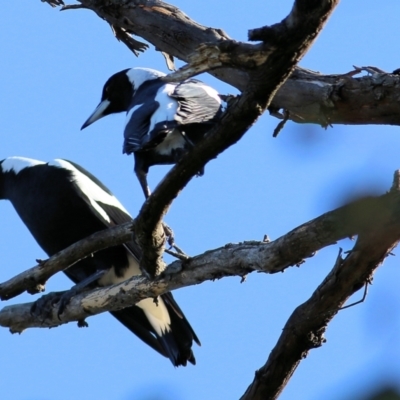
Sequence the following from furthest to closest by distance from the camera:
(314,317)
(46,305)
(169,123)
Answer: (46,305) → (169,123) → (314,317)

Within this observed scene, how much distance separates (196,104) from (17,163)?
65.5 inches

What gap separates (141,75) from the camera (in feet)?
11.6

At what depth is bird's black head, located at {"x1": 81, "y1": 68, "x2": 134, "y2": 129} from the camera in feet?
12.6

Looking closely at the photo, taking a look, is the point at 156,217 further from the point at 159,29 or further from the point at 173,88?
the point at 159,29

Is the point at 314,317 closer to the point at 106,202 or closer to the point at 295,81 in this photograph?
the point at 295,81

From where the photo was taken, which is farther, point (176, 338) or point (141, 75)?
point (141, 75)

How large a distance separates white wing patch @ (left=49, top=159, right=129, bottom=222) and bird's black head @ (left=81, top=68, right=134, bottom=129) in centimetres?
55

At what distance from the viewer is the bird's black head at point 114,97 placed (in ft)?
12.6

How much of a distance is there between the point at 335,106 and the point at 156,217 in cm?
72

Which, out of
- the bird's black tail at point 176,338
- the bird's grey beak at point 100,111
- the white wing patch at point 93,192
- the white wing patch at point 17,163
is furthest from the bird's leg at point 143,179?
the bird's grey beak at point 100,111

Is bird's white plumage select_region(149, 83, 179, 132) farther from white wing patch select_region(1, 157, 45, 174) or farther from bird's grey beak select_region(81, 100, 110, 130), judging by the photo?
bird's grey beak select_region(81, 100, 110, 130)

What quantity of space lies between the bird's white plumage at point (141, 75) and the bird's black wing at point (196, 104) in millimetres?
918

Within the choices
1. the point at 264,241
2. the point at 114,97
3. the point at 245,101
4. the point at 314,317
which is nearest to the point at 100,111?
the point at 114,97

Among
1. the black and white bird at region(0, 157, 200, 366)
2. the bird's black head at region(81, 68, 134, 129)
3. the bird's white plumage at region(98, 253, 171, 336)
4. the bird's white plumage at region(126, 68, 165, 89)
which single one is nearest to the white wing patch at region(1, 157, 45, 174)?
the black and white bird at region(0, 157, 200, 366)
